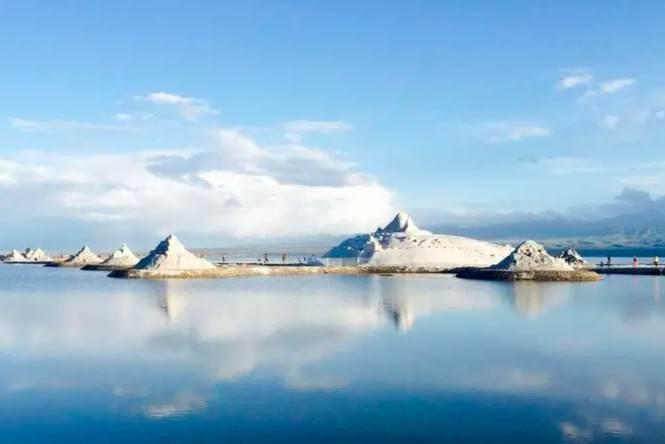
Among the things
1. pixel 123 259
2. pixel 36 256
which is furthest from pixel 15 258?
pixel 123 259

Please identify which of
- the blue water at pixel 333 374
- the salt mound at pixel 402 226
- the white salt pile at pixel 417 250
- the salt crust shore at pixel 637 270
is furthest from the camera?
the salt mound at pixel 402 226

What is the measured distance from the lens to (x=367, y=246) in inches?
3900

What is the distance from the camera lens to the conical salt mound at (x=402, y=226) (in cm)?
10681

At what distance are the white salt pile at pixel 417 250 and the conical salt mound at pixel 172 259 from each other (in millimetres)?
28134

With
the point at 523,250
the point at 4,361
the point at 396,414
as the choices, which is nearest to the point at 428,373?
the point at 396,414

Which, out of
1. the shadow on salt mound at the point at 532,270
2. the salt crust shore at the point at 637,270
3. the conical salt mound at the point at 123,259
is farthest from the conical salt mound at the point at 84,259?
the salt crust shore at the point at 637,270

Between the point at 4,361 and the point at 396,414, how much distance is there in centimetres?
1280

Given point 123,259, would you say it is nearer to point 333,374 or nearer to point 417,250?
point 417,250

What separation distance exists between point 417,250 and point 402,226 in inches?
556

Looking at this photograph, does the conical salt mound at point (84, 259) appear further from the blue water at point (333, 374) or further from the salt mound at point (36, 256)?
the blue water at point (333, 374)

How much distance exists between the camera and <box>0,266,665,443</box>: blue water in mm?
12945

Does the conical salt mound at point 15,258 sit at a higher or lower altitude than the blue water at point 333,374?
higher

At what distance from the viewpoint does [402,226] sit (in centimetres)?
10812

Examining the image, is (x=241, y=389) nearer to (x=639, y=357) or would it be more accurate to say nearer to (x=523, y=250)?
(x=639, y=357)
